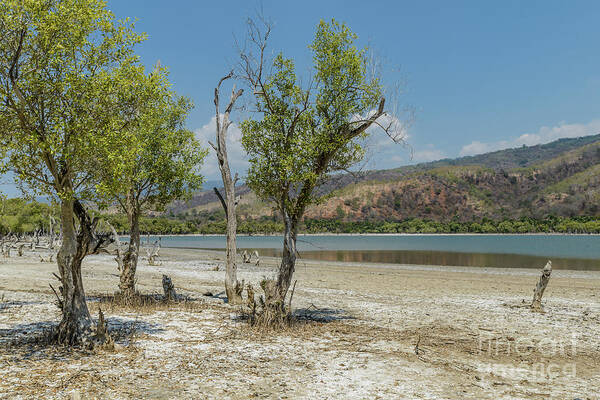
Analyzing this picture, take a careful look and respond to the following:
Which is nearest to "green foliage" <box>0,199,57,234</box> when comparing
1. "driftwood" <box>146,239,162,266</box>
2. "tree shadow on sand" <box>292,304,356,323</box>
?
"driftwood" <box>146,239,162,266</box>

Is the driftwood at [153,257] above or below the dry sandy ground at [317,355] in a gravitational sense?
below

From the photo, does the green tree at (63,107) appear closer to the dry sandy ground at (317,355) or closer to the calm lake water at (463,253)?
the dry sandy ground at (317,355)

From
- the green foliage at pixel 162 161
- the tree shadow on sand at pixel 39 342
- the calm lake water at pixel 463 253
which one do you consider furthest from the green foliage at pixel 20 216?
the tree shadow on sand at pixel 39 342

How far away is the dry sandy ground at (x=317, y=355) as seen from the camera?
8641mm

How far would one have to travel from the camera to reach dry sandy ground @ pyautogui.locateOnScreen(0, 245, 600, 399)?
8641 mm

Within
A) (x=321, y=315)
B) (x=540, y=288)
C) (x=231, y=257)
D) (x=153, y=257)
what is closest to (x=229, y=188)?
(x=231, y=257)

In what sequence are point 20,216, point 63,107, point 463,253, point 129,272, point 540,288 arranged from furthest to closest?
1. point 20,216
2. point 463,253
3. point 540,288
4. point 129,272
5. point 63,107

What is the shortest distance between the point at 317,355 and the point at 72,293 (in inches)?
248

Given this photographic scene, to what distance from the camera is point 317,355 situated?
11258 mm

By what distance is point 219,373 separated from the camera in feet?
31.5

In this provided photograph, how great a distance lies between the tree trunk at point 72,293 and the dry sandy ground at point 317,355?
0.47 metres

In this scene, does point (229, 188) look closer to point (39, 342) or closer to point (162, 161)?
point (162, 161)

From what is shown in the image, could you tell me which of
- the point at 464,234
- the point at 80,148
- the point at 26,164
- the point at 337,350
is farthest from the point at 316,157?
the point at 464,234

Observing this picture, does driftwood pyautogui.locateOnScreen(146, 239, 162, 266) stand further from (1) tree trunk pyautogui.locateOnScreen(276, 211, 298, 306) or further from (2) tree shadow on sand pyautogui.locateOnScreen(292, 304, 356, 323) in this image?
(1) tree trunk pyautogui.locateOnScreen(276, 211, 298, 306)
